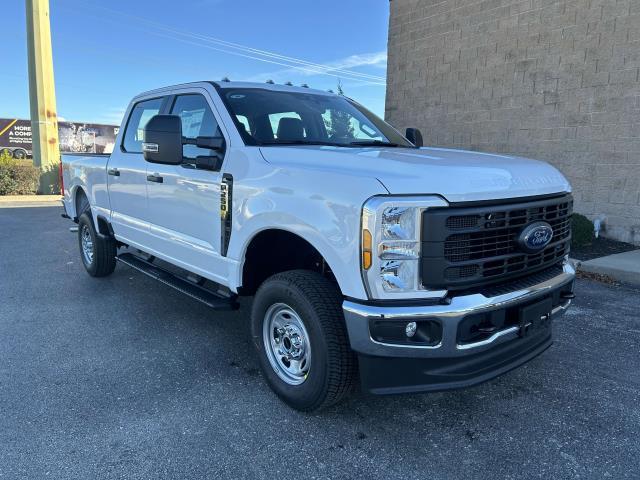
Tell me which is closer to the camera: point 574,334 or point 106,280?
point 574,334

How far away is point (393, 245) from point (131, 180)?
11.1 ft

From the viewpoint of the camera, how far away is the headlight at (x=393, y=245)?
2.47 meters

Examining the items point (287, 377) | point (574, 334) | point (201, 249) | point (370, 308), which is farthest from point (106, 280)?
point (574, 334)

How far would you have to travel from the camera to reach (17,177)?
16.4 metres

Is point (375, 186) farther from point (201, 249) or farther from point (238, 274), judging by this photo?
point (201, 249)

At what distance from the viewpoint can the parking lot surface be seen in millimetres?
2619

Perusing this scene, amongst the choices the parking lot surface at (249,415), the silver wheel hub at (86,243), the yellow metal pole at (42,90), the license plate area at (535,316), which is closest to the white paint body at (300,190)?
the license plate area at (535,316)

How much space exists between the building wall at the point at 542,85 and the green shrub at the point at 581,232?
0.64m

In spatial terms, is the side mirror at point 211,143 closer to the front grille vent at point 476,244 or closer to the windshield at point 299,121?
the windshield at point 299,121

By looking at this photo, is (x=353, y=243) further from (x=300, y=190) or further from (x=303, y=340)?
(x=303, y=340)

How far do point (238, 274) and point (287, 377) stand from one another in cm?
79

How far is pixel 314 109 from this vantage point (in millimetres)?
4246

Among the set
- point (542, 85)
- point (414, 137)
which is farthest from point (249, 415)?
point (542, 85)

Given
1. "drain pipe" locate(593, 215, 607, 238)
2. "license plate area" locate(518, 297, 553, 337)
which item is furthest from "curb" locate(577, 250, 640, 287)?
"license plate area" locate(518, 297, 553, 337)
